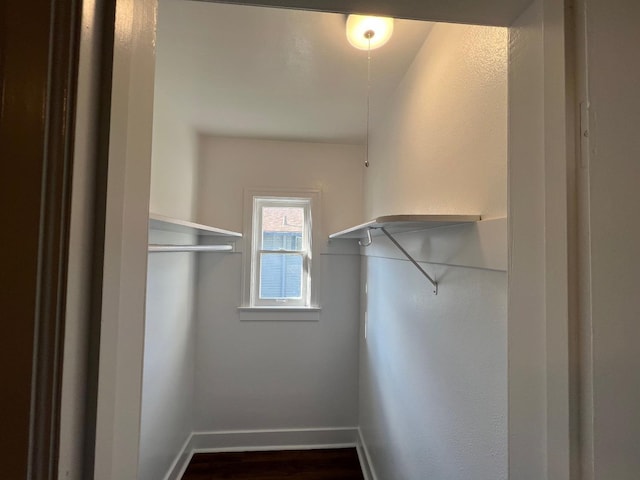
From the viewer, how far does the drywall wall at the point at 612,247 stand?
43 cm

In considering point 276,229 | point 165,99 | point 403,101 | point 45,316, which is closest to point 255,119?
point 165,99

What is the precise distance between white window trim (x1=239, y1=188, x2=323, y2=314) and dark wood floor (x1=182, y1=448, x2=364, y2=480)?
3.33ft

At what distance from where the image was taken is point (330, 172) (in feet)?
8.77

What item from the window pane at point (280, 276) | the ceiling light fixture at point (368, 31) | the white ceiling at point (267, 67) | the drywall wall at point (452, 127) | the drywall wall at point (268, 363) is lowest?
the drywall wall at point (268, 363)

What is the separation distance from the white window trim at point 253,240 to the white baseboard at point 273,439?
2.94 ft

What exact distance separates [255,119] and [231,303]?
1.40 metres

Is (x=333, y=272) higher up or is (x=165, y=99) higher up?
(x=165, y=99)

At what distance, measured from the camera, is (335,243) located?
2.65 m

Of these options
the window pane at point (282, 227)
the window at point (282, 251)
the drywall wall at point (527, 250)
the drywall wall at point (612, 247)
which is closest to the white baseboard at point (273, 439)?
the window at point (282, 251)

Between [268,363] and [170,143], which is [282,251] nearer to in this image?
[268,363]

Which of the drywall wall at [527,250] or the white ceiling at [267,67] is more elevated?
the white ceiling at [267,67]

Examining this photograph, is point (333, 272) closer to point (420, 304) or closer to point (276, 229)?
point (276, 229)

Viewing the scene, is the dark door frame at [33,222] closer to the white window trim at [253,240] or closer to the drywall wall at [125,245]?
the drywall wall at [125,245]

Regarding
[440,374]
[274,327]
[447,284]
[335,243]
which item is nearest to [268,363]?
[274,327]
